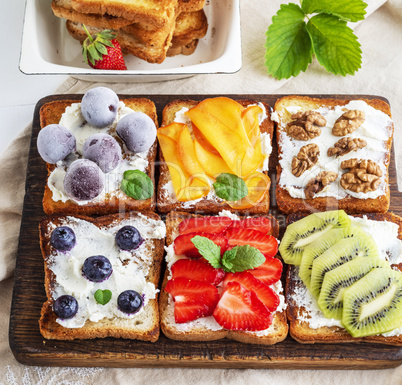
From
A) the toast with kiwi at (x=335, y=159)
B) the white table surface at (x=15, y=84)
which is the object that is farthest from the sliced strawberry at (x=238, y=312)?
the white table surface at (x=15, y=84)

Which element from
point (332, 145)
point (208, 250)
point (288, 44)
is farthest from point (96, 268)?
point (288, 44)

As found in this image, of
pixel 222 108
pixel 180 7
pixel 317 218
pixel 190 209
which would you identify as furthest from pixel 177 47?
pixel 317 218

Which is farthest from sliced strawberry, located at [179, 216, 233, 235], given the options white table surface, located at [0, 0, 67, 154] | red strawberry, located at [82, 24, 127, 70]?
white table surface, located at [0, 0, 67, 154]

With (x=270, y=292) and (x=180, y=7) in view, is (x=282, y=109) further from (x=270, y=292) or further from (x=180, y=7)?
(x=270, y=292)

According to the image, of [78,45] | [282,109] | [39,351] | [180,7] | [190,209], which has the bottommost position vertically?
[39,351]

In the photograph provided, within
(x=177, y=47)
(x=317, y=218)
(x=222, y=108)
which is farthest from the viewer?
(x=177, y=47)

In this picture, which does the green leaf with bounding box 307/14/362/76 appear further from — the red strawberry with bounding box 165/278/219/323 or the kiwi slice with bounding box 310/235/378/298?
the red strawberry with bounding box 165/278/219/323

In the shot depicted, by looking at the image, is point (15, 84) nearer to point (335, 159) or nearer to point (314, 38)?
point (314, 38)
